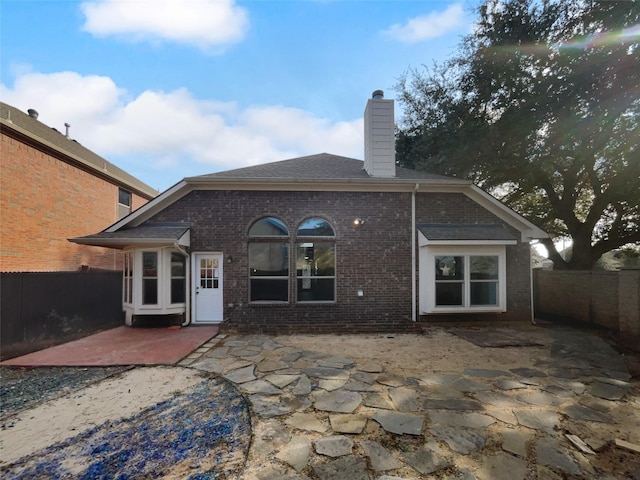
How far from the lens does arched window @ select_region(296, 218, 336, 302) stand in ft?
27.6

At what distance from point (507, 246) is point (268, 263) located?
7.05 m

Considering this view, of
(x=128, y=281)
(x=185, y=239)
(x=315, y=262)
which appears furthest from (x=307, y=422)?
(x=128, y=281)

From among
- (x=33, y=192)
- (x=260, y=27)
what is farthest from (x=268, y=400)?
(x=33, y=192)

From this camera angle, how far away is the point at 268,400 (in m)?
3.80

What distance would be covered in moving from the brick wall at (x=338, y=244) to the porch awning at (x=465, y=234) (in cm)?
47

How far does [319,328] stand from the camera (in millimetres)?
7668

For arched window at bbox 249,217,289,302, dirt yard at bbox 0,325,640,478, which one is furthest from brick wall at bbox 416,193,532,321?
arched window at bbox 249,217,289,302

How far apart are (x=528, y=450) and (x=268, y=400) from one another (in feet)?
9.22

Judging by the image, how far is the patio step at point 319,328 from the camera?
7.46m

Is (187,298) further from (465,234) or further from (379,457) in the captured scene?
(465,234)

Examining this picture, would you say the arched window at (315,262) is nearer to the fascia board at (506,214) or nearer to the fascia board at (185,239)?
the fascia board at (185,239)

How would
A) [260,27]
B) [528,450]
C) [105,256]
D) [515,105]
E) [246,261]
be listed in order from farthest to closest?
[105,256] < [515,105] < [246,261] < [260,27] < [528,450]

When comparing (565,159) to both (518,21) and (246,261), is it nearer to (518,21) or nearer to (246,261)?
(518,21)

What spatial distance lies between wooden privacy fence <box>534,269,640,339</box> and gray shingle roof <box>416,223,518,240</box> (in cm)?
226
